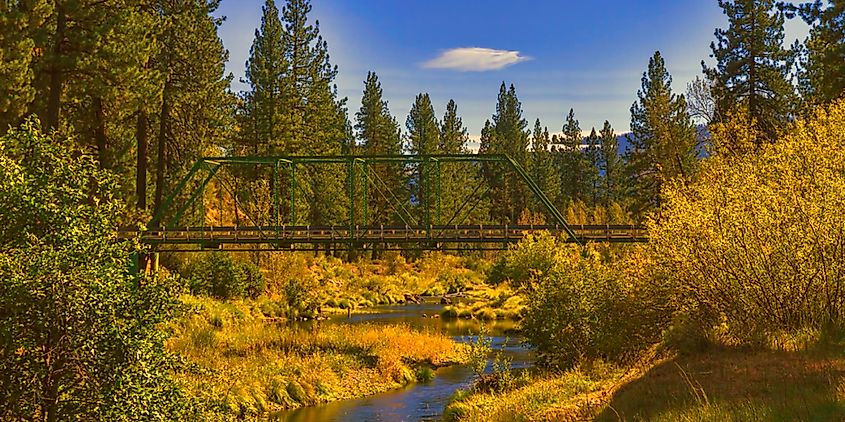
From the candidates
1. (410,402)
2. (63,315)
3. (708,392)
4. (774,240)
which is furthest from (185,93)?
(708,392)

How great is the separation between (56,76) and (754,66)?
42043mm

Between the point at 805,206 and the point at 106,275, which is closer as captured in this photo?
the point at 106,275

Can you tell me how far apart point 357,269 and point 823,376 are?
6894 centimetres

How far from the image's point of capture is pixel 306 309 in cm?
5375

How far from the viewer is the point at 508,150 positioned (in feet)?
A: 383

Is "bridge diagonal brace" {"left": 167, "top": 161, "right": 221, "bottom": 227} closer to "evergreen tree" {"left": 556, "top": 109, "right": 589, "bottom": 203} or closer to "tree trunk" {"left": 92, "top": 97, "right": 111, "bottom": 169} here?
"tree trunk" {"left": 92, "top": 97, "right": 111, "bottom": 169}

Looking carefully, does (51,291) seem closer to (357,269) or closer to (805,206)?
(805,206)

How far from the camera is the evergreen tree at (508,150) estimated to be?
4582 inches

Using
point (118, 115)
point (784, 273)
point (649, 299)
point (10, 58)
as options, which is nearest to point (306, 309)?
point (118, 115)

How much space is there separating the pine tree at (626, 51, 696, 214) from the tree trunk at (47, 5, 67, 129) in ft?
126

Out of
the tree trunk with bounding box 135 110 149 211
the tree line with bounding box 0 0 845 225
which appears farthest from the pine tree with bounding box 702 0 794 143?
the tree trunk with bounding box 135 110 149 211

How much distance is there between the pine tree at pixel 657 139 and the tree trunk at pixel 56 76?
126 feet

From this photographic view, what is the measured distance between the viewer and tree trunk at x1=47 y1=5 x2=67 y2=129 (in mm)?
31469

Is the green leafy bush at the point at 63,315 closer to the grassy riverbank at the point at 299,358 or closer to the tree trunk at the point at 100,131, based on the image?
the grassy riverbank at the point at 299,358
